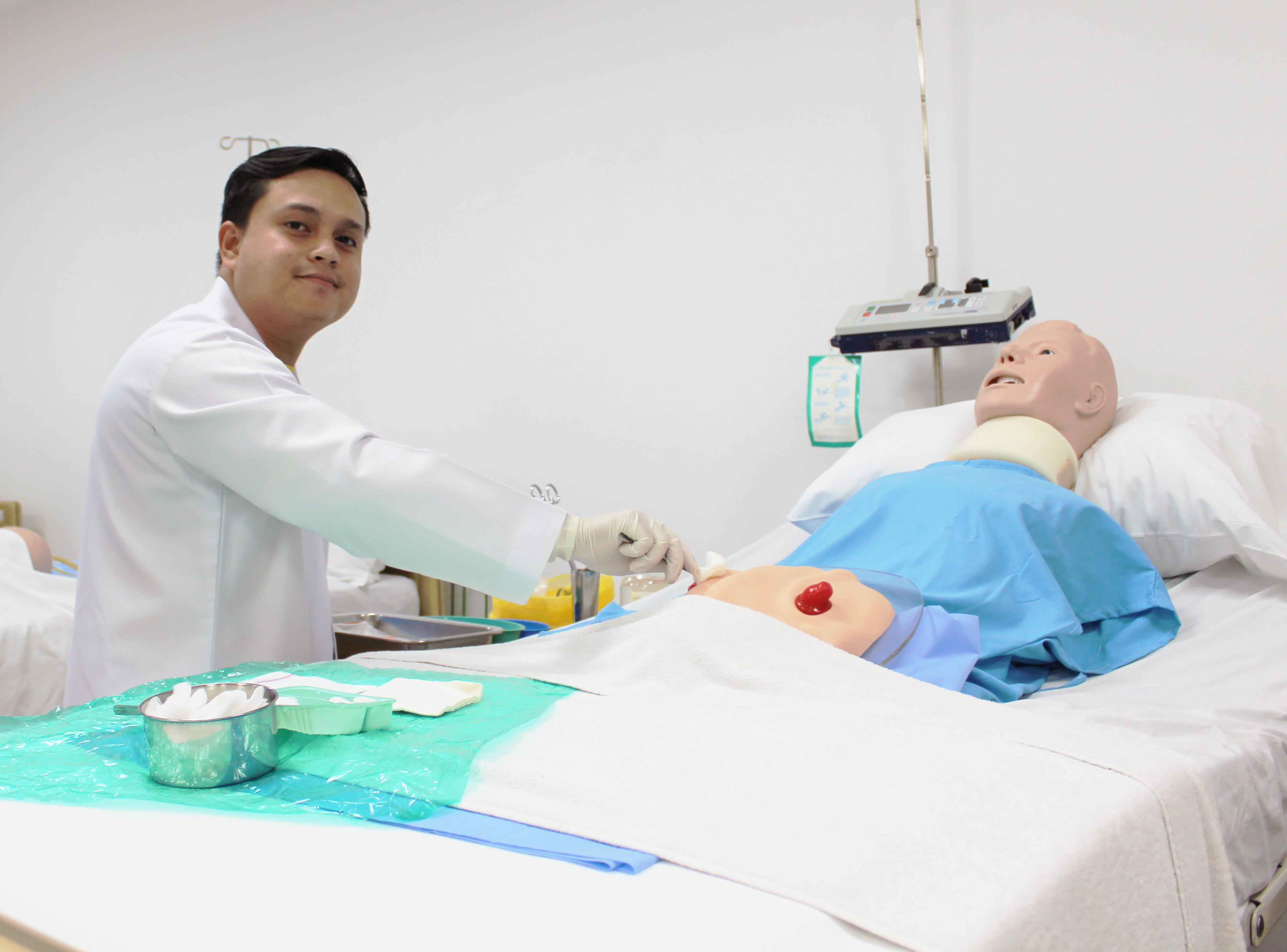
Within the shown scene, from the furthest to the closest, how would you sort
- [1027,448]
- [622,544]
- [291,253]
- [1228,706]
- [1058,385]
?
[1058,385], [1027,448], [291,253], [622,544], [1228,706]

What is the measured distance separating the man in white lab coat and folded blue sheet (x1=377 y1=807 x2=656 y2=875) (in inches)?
20.2

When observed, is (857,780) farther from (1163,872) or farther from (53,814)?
(53,814)

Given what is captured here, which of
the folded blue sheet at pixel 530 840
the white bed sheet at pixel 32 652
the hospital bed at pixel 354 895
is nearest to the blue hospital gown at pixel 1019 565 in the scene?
the hospital bed at pixel 354 895

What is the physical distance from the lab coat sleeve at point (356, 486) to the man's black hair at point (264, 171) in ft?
1.35

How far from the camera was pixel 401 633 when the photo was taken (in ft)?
6.30

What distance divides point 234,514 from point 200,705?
0.62 m

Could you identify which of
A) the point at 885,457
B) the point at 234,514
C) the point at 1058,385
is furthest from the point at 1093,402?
the point at 234,514

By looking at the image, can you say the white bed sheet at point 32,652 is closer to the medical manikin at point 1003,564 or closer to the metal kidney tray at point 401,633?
the metal kidney tray at point 401,633

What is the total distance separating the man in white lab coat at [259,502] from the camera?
3.84 ft

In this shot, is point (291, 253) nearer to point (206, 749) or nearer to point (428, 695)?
point (428, 695)

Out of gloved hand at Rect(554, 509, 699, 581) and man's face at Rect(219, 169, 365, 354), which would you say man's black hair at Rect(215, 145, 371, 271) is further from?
gloved hand at Rect(554, 509, 699, 581)

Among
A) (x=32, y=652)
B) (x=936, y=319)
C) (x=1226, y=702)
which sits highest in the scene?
(x=936, y=319)

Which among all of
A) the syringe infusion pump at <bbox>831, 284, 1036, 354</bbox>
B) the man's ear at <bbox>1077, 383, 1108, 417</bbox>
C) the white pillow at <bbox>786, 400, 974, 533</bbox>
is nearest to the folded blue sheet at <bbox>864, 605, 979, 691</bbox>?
the white pillow at <bbox>786, 400, 974, 533</bbox>

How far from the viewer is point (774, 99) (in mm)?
2498
